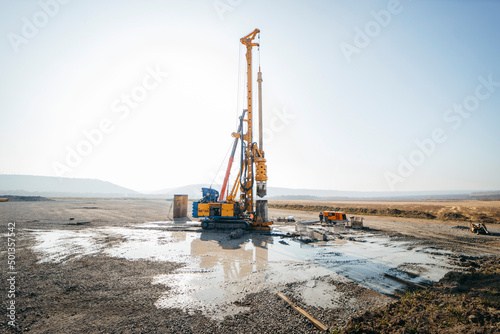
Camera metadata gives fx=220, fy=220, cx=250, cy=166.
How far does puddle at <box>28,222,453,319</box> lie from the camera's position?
6.77 metres

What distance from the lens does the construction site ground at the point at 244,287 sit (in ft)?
16.5

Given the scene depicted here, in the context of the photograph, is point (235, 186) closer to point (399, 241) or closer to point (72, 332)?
point (399, 241)

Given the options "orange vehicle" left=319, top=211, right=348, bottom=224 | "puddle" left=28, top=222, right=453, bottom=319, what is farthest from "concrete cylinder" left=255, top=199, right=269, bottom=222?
"orange vehicle" left=319, top=211, right=348, bottom=224

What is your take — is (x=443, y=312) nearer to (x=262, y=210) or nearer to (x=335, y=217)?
(x=262, y=210)

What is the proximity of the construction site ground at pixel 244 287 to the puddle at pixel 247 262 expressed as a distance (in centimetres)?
5

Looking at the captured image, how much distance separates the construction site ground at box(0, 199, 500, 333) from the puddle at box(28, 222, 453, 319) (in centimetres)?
5

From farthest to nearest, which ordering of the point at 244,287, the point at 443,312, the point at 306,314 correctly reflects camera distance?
1. the point at 244,287
2. the point at 306,314
3. the point at 443,312

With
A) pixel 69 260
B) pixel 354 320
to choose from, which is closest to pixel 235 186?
pixel 69 260

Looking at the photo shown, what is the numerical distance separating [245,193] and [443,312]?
15.4 meters

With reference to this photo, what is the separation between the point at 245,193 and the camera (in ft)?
64.5

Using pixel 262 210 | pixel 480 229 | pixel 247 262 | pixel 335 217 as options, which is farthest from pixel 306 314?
pixel 480 229

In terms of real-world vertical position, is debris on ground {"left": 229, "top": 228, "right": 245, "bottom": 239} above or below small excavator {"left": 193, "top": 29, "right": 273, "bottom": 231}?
below

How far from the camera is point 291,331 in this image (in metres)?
4.87

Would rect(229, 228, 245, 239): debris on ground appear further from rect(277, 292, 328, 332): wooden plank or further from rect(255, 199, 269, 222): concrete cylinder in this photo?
rect(277, 292, 328, 332): wooden plank
